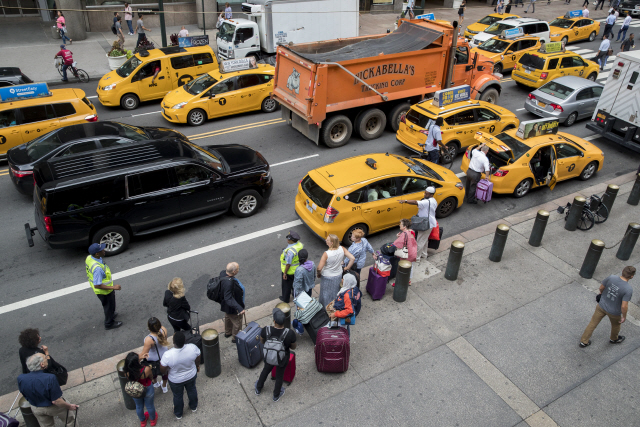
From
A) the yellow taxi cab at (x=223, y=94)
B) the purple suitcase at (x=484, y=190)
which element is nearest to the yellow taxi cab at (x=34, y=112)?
the yellow taxi cab at (x=223, y=94)

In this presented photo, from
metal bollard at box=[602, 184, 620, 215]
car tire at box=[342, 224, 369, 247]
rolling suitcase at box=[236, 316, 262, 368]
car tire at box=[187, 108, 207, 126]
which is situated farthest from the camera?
car tire at box=[187, 108, 207, 126]

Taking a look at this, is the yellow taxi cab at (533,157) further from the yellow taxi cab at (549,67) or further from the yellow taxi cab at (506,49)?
the yellow taxi cab at (506,49)

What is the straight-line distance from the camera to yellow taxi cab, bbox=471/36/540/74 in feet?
68.5

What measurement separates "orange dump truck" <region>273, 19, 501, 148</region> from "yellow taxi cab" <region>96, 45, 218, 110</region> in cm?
469

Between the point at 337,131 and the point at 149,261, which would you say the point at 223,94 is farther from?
the point at 149,261

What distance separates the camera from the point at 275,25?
2138 cm

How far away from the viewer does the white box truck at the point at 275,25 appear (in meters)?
21.2

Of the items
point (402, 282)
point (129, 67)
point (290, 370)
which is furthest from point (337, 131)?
point (290, 370)

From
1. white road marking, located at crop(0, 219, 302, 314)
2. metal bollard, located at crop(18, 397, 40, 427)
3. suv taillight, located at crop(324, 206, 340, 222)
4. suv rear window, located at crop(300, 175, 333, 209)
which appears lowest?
white road marking, located at crop(0, 219, 302, 314)

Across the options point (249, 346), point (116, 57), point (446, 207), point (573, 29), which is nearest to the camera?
point (249, 346)

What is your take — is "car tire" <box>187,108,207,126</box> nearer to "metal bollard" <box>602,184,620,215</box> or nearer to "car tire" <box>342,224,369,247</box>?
"car tire" <box>342,224,369,247</box>

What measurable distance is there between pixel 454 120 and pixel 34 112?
1153 centimetres

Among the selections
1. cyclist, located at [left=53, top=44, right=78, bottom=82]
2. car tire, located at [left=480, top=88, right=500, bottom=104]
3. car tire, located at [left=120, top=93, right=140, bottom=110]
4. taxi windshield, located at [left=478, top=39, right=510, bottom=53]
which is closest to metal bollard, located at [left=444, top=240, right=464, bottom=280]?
car tire, located at [left=480, top=88, right=500, bottom=104]

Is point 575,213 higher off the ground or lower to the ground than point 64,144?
lower
